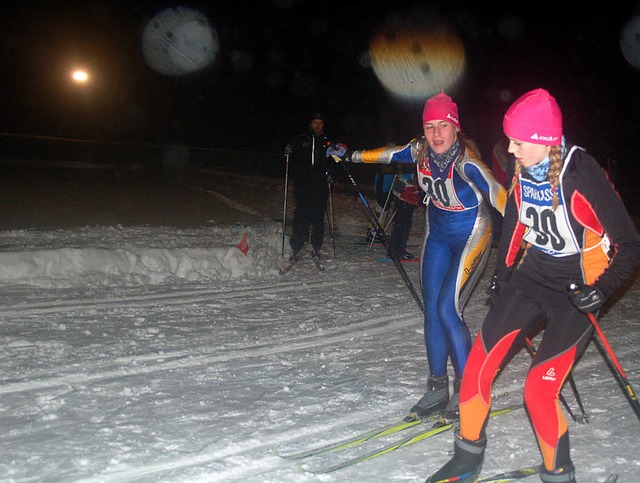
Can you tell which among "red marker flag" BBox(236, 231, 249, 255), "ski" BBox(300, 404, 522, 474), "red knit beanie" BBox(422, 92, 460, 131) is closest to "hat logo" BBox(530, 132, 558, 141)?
"red knit beanie" BBox(422, 92, 460, 131)

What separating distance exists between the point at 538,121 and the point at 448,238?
50.8 inches

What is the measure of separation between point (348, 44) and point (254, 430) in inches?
1419

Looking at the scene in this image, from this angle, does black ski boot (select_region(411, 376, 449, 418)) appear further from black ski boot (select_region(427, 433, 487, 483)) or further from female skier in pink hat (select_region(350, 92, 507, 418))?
black ski boot (select_region(427, 433, 487, 483))

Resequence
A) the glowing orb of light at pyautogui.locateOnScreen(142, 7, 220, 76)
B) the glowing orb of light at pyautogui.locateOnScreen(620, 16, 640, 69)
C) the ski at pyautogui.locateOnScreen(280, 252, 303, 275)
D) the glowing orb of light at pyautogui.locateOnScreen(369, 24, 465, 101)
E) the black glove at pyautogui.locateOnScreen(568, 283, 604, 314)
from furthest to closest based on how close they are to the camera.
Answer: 1. the glowing orb of light at pyautogui.locateOnScreen(142, 7, 220, 76)
2. the glowing orb of light at pyautogui.locateOnScreen(369, 24, 465, 101)
3. the glowing orb of light at pyautogui.locateOnScreen(620, 16, 640, 69)
4. the ski at pyautogui.locateOnScreen(280, 252, 303, 275)
5. the black glove at pyautogui.locateOnScreen(568, 283, 604, 314)

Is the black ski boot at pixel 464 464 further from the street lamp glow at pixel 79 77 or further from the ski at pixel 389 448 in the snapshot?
the street lamp glow at pixel 79 77

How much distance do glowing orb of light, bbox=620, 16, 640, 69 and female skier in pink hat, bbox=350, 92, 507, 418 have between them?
32.7 metres

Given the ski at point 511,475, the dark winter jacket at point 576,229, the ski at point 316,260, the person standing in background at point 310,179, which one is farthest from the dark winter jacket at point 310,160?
the ski at point 511,475

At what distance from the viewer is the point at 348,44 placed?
37.1 metres

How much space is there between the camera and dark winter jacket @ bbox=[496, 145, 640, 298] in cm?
266

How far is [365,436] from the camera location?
3592mm

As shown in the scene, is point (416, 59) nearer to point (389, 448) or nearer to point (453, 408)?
point (453, 408)

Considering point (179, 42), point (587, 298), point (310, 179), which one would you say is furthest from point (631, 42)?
point (587, 298)

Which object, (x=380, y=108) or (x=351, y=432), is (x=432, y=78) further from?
(x=351, y=432)

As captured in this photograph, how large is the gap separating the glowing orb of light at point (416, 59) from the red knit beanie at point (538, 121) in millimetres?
33684
